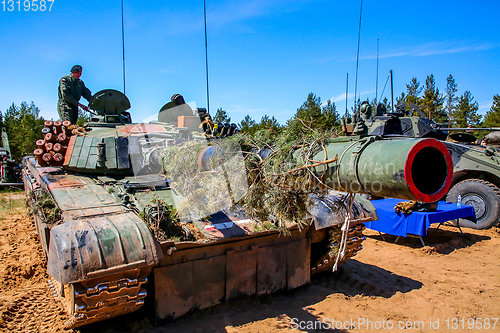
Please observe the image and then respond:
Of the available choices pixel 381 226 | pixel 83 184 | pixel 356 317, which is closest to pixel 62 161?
pixel 83 184

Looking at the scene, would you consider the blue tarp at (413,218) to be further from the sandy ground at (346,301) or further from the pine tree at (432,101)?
the pine tree at (432,101)

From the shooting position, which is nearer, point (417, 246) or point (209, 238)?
point (209, 238)

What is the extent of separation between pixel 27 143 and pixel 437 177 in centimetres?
1952

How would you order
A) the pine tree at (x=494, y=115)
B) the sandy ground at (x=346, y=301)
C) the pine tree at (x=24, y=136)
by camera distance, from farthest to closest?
the pine tree at (x=494, y=115), the pine tree at (x=24, y=136), the sandy ground at (x=346, y=301)

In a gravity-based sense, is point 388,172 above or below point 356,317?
above

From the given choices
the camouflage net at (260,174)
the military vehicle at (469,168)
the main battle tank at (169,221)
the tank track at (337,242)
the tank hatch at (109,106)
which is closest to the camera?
the main battle tank at (169,221)

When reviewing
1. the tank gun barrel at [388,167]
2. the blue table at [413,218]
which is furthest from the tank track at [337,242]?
the blue table at [413,218]

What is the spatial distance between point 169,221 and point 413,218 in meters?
5.71

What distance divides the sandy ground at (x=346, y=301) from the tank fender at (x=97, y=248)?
124 centimetres

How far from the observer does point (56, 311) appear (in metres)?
4.36

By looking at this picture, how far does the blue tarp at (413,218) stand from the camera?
23.9ft

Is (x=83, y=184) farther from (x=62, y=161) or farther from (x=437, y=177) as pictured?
(x=437, y=177)

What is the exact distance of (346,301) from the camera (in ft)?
16.4

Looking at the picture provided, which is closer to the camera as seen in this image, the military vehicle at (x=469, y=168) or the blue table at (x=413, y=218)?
the blue table at (x=413, y=218)
